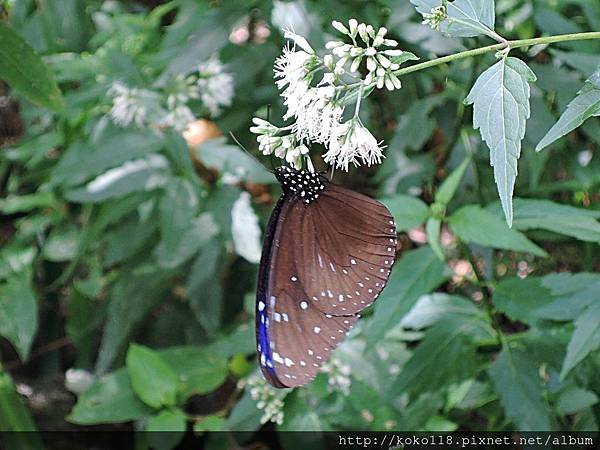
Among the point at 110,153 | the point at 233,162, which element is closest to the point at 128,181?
the point at 110,153

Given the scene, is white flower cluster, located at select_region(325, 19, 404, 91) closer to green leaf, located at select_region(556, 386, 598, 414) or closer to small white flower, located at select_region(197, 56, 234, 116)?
green leaf, located at select_region(556, 386, 598, 414)

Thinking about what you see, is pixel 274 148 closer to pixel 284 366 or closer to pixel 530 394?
pixel 284 366

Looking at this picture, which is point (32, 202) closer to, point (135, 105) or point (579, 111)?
point (135, 105)

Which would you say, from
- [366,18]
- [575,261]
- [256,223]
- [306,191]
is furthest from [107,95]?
[575,261]

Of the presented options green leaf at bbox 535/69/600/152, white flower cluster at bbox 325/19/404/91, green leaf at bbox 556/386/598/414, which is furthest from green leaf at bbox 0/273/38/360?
green leaf at bbox 535/69/600/152

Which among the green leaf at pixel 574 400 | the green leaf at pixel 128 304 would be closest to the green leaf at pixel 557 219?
the green leaf at pixel 574 400

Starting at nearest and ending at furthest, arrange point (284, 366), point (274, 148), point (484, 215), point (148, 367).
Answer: point (274, 148)
point (284, 366)
point (484, 215)
point (148, 367)
